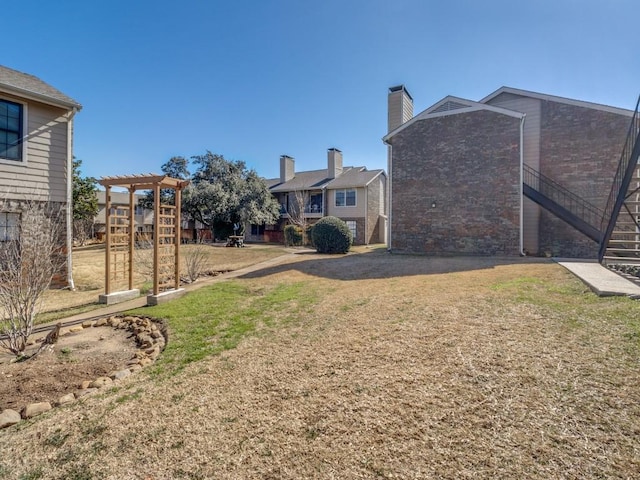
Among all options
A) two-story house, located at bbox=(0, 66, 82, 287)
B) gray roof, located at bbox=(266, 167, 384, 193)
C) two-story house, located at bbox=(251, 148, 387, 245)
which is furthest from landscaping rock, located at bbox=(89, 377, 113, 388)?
gray roof, located at bbox=(266, 167, 384, 193)

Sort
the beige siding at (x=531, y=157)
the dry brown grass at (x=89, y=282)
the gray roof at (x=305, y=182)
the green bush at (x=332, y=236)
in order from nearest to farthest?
the dry brown grass at (x=89, y=282) → the beige siding at (x=531, y=157) → the green bush at (x=332, y=236) → the gray roof at (x=305, y=182)

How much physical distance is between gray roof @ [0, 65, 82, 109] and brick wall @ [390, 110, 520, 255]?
12.8 m

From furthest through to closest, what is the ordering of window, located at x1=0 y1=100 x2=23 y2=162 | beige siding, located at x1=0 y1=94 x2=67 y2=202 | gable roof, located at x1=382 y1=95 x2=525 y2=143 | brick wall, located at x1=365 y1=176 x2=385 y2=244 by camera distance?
brick wall, located at x1=365 y1=176 x2=385 y2=244, gable roof, located at x1=382 y1=95 x2=525 y2=143, beige siding, located at x1=0 y1=94 x2=67 y2=202, window, located at x1=0 y1=100 x2=23 y2=162

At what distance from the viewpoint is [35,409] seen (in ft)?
10.7

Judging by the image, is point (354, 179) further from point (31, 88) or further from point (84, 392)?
point (84, 392)

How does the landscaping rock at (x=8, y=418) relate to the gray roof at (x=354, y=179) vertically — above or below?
below

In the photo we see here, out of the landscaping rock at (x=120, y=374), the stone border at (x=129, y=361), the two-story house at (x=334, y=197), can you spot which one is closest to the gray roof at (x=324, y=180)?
the two-story house at (x=334, y=197)

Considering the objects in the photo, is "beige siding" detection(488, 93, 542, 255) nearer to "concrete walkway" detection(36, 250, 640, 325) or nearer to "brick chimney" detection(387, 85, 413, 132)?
"brick chimney" detection(387, 85, 413, 132)

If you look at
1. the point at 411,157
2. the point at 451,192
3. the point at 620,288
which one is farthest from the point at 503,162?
the point at 620,288

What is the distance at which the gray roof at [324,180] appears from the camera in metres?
26.4

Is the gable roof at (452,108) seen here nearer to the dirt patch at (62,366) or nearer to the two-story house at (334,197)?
the two-story house at (334,197)

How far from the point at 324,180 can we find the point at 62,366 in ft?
84.5

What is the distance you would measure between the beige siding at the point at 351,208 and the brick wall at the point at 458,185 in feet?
33.6

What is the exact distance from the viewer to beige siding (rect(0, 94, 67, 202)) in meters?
8.66
